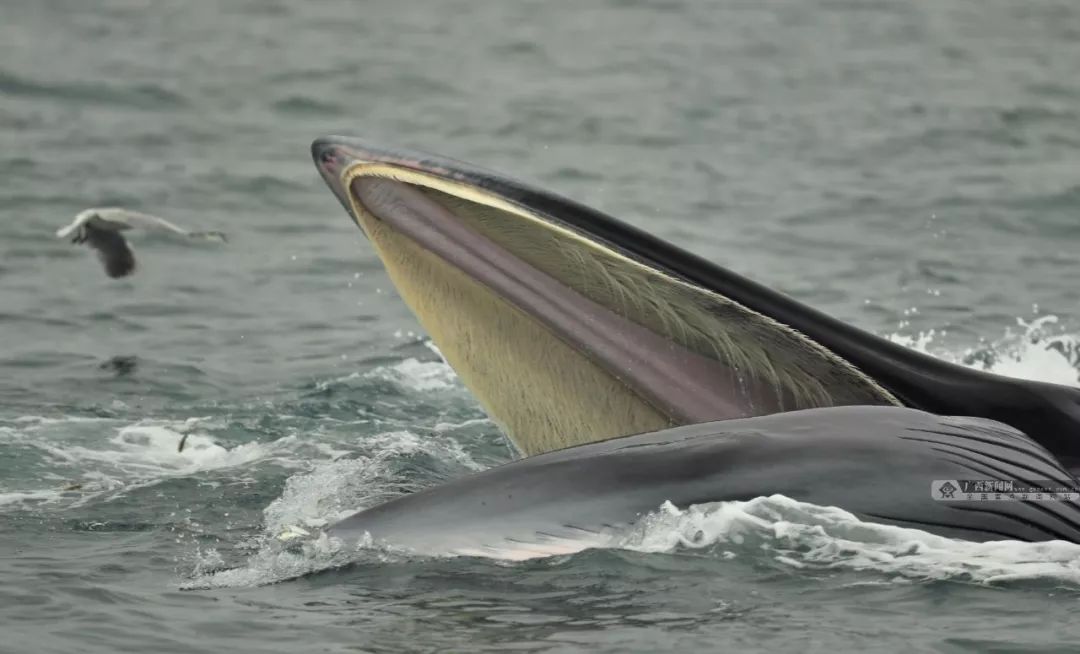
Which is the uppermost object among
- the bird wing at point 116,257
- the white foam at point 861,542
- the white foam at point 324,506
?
the bird wing at point 116,257

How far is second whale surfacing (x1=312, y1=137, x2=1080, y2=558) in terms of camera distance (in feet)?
23.0

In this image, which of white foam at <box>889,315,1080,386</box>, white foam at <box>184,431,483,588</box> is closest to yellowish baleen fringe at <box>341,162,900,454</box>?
white foam at <box>184,431,483,588</box>

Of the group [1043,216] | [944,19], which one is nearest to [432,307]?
[1043,216]

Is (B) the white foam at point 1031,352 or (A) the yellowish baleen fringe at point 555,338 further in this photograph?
(B) the white foam at point 1031,352

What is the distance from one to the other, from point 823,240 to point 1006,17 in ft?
49.8

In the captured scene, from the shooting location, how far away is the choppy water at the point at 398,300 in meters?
7.13

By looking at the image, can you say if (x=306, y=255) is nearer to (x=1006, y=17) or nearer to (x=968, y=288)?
(x=968, y=288)

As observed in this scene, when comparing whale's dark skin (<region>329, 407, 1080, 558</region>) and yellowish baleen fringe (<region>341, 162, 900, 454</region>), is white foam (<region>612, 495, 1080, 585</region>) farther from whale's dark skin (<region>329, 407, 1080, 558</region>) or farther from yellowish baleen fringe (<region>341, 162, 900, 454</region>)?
yellowish baleen fringe (<region>341, 162, 900, 454</region>)

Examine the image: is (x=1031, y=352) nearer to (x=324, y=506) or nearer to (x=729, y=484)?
(x=324, y=506)

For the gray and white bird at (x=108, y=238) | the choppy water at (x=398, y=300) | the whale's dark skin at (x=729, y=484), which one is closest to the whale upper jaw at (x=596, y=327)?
the whale's dark skin at (x=729, y=484)

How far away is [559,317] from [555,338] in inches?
4.6

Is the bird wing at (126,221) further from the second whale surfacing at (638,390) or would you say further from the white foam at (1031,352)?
the second whale surfacing at (638,390)

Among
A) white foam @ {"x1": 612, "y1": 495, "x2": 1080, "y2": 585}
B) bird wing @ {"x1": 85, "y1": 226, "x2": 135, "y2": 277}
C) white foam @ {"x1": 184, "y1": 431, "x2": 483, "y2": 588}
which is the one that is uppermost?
bird wing @ {"x1": 85, "y1": 226, "x2": 135, "y2": 277}

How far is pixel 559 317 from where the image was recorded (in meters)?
8.04
